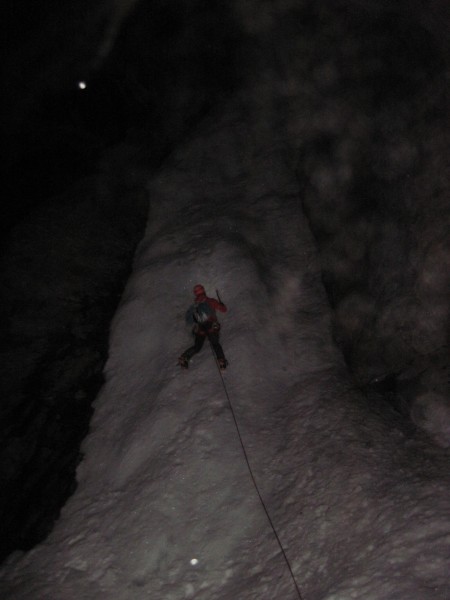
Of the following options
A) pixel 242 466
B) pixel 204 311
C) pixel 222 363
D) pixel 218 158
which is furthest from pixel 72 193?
pixel 242 466

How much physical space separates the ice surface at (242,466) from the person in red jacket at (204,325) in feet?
0.87

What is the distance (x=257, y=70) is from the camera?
13.2 meters

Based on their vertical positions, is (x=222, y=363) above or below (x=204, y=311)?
below

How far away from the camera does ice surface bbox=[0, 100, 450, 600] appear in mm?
4902

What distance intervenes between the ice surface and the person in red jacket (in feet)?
0.87

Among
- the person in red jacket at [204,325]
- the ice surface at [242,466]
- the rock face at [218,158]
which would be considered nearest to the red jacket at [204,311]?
the person in red jacket at [204,325]

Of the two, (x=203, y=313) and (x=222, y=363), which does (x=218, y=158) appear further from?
(x=222, y=363)

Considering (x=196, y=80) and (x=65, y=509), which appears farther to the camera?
(x=196, y=80)

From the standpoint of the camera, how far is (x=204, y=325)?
25.6 feet

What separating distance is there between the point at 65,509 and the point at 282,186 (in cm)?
876

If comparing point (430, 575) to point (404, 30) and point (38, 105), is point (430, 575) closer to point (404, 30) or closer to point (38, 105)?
point (404, 30)

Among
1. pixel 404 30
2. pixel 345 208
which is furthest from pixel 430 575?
pixel 404 30

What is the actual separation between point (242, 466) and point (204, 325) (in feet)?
8.06

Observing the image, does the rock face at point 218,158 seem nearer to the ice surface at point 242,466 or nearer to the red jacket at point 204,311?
the ice surface at point 242,466
